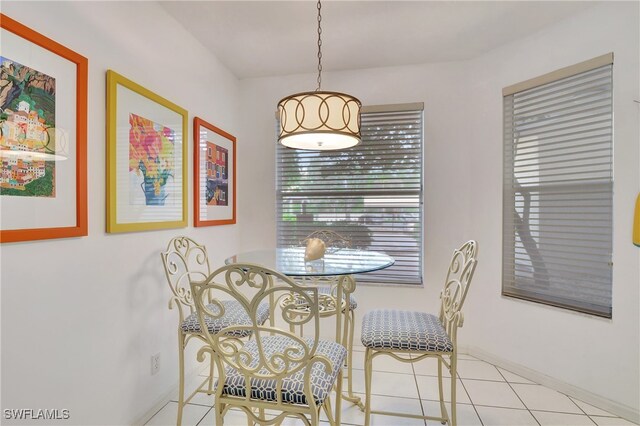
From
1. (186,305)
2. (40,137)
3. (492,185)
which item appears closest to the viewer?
(40,137)

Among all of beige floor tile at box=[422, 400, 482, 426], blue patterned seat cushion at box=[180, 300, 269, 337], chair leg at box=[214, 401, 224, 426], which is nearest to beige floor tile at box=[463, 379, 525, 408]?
beige floor tile at box=[422, 400, 482, 426]

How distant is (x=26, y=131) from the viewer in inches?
49.3

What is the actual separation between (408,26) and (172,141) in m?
1.78

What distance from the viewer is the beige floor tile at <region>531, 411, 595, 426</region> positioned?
190 cm

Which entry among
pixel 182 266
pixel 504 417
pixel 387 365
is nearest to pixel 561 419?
pixel 504 417

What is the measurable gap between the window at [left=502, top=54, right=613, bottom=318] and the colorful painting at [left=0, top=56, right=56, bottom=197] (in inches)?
112

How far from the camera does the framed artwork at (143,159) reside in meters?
1.67

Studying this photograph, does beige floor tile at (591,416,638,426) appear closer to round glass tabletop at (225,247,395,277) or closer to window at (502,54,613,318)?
window at (502,54,613,318)

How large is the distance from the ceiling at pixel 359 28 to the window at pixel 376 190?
1.66ft

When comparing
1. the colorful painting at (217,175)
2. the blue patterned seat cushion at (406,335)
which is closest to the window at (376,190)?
the colorful painting at (217,175)

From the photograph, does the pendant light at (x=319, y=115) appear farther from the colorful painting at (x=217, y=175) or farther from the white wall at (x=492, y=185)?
the white wall at (x=492, y=185)

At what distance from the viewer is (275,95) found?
10.4 ft

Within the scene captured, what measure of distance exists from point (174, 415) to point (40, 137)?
1626 mm

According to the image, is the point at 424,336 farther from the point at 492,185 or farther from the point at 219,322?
the point at 492,185
